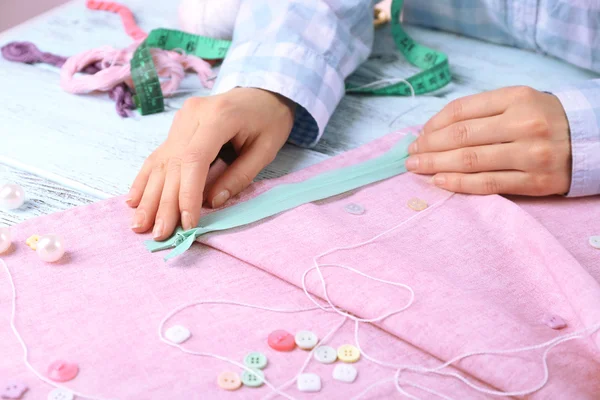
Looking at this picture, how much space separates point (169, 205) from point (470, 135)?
0.46 m

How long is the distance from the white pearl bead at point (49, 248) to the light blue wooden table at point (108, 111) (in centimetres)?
14

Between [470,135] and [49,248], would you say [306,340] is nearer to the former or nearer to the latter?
[49,248]

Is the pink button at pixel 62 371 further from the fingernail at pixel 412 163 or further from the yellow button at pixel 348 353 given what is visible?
the fingernail at pixel 412 163

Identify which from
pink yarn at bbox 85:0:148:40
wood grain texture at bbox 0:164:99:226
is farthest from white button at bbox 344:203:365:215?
pink yarn at bbox 85:0:148:40

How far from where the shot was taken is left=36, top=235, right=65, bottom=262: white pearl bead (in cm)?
85

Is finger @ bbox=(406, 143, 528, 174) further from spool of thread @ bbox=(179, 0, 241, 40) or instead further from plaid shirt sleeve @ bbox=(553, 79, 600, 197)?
spool of thread @ bbox=(179, 0, 241, 40)

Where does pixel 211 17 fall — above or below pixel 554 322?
above

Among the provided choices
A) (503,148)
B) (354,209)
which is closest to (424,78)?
(503,148)

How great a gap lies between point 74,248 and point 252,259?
228 millimetres

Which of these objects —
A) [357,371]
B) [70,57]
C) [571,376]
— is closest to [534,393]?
[571,376]

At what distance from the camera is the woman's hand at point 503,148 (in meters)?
1.02

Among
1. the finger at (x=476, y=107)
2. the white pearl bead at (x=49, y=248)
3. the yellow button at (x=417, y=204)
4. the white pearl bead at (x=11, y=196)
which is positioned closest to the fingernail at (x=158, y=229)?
the white pearl bead at (x=49, y=248)

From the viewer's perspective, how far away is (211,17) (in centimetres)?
144

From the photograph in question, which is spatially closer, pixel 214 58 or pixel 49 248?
pixel 49 248
